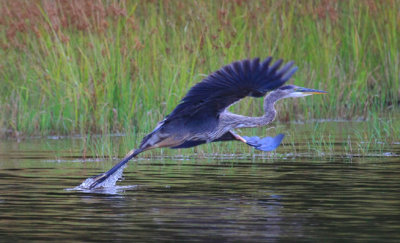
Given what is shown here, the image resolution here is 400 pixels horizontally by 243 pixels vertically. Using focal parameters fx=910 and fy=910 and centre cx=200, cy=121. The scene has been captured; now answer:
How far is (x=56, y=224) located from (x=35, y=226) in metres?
0.14

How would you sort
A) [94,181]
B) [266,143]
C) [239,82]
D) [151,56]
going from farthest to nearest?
[151,56]
[266,143]
[94,181]
[239,82]

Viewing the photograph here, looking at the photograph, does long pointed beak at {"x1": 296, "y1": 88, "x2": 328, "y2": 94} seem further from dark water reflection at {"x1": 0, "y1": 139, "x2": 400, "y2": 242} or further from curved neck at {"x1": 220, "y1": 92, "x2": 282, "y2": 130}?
dark water reflection at {"x1": 0, "y1": 139, "x2": 400, "y2": 242}

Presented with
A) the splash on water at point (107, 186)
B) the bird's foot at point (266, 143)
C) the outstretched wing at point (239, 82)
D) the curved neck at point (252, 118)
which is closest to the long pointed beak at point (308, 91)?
the curved neck at point (252, 118)

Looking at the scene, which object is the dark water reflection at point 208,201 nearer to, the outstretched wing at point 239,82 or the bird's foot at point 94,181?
the bird's foot at point 94,181

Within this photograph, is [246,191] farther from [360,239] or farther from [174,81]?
[174,81]

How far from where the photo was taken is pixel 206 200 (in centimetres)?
670

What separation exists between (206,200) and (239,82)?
965 millimetres

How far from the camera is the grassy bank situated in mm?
11289

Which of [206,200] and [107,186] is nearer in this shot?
[206,200]

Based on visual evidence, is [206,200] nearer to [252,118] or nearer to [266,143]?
[266,143]

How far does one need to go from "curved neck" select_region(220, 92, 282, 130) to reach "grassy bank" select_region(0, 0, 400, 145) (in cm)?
193

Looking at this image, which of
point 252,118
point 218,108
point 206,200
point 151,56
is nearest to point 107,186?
point 218,108

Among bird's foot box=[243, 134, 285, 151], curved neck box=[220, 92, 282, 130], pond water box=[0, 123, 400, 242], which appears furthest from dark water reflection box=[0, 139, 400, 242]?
curved neck box=[220, 92, 282, 130]

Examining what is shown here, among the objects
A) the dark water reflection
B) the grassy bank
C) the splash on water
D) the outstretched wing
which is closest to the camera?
the dark water reflection
